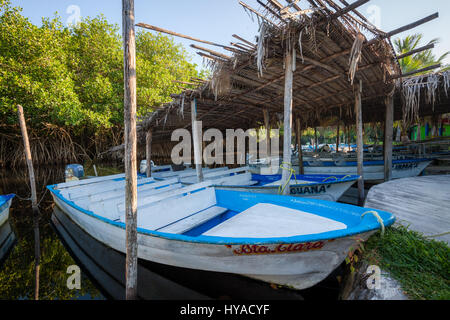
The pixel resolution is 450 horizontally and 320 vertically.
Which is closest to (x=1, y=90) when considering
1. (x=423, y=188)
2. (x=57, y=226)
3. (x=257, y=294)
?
(x=57, y=226)

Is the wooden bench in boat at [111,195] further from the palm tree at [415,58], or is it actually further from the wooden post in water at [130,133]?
the palm tree at [415,58]

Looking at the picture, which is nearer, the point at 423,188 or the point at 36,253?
the point at 36,253

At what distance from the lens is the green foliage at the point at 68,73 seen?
1007cm

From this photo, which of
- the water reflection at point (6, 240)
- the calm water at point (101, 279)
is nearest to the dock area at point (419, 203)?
the calm water at point (101, 279)

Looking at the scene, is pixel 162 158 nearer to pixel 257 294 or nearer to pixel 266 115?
pixel 266 115

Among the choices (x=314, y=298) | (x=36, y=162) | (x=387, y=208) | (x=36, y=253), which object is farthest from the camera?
(x=36, y=162)

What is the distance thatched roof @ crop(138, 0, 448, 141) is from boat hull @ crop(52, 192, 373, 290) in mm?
3052

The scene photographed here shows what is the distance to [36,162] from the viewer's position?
15359 mm

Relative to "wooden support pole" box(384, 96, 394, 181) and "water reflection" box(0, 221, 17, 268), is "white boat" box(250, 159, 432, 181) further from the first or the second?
"water reflection" box(0, 221, 17, 268)

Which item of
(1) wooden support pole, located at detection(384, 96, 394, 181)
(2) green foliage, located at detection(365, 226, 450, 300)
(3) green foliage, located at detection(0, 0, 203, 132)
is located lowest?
(2) green foliage, located at detection(365, 226, 450, 300)

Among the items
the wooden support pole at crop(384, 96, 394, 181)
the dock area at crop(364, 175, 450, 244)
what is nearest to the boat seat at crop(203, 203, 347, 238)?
the dock area at crop(364, 175, 450, 244)

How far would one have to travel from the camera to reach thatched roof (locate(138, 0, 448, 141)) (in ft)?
10.4

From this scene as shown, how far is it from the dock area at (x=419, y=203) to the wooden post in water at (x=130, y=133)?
376 cm
